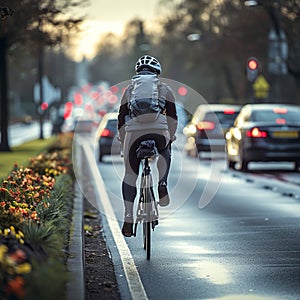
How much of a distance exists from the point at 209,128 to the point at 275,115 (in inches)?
349

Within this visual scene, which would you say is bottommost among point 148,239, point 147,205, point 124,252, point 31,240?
point 124,252

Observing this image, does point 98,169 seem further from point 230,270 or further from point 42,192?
point 230,270

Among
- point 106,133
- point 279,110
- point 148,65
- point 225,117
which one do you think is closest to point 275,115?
point 279,110

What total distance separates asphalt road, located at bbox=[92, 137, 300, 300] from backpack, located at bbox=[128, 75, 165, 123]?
1320mm

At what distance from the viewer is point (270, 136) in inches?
1000

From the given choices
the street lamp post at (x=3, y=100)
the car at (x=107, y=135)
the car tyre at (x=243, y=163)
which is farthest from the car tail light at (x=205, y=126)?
the car tyre at (x=243, y=163)

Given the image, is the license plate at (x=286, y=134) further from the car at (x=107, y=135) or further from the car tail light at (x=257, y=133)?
the car at (x=107, y=135)

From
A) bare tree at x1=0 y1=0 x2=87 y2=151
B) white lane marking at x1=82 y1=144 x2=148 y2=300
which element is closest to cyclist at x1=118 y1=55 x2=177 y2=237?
white lane marking at x1=82 y1=144 x2=148 y2=300

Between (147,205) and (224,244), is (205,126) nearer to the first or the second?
(224,244)

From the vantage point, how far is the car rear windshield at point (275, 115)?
25797 millimetres

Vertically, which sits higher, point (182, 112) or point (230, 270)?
point (182, 112)

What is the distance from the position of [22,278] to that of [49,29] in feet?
109

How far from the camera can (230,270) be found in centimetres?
979

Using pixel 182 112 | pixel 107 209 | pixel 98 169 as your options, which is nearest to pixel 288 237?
pixel 107 209
